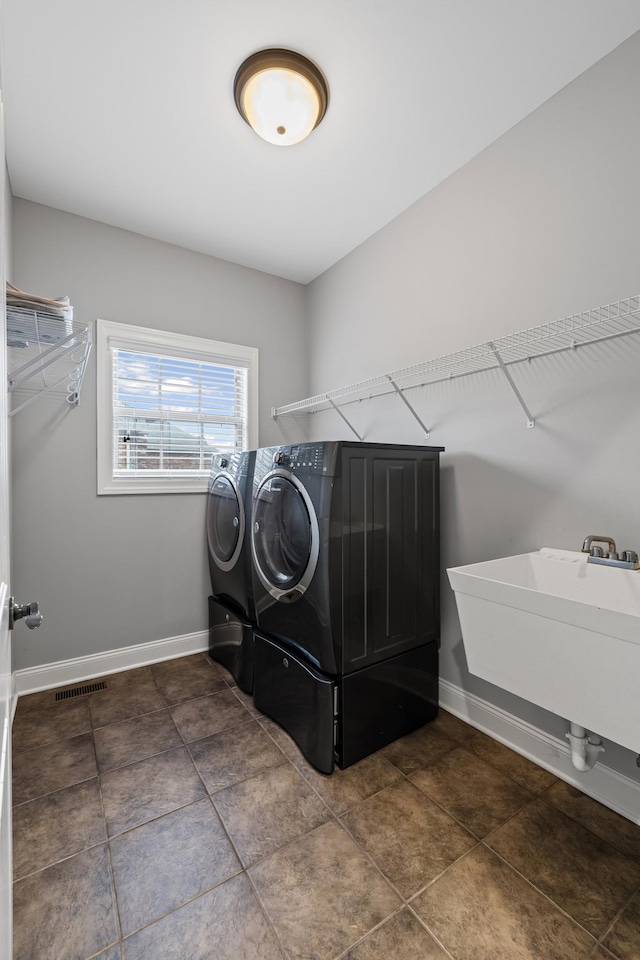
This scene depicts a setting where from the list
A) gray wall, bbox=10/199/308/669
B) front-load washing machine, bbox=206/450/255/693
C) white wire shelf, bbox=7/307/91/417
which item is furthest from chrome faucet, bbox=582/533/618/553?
gray wall, bbox=10/199/308/669

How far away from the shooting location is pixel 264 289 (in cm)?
305

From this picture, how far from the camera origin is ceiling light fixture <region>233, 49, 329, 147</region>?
1499 mm

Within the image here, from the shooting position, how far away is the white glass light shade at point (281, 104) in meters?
1.53

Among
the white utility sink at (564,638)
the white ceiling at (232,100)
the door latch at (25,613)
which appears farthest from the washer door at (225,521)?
the white ceiling at (232,100)

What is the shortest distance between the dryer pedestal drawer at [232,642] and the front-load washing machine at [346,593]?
149 millimetres

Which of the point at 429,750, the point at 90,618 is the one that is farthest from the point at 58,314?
the point at 429,750

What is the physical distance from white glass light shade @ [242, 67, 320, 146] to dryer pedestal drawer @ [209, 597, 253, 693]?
2214 mm

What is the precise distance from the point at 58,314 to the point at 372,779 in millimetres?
2172

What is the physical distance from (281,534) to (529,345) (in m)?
1.30

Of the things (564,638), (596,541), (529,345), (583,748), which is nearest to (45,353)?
(529,345)

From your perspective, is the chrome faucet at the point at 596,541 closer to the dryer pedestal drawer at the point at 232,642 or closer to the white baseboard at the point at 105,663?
the dryer pedestal drawer at the point at 232,642

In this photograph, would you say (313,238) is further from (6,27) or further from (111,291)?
(6,27)

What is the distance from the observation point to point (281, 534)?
1.90 meters

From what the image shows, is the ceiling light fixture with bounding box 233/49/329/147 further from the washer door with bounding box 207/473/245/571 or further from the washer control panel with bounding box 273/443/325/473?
the washer door with bounding box 207/473/245/571
